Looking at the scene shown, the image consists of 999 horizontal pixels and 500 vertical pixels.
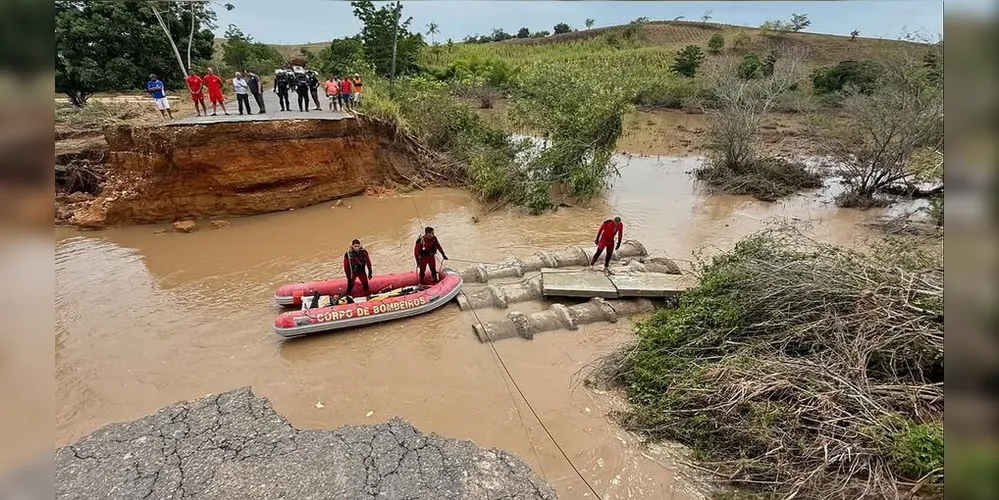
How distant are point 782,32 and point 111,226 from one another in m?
48.4

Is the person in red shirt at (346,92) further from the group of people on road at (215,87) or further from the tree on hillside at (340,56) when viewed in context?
the tree on hillside at (340,56)

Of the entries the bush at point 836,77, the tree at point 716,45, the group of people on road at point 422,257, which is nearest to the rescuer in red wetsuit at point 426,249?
the group of people on road at point 422,257

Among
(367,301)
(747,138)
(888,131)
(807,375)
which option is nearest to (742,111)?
(747,138)

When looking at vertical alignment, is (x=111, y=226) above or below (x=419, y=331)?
above

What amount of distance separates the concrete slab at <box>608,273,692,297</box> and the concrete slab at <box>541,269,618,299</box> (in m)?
0.17

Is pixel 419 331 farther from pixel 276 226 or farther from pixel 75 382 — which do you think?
pixel 276 226

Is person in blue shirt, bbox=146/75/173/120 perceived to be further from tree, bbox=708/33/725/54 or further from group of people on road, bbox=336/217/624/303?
tree, bbox=708/33/725/54

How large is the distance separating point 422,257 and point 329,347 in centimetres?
238

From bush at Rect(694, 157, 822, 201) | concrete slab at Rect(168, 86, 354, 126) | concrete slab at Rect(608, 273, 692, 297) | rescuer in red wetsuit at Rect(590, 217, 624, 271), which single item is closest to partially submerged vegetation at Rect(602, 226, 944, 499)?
concrete slab at Rect(608, 273, 692, 297)
